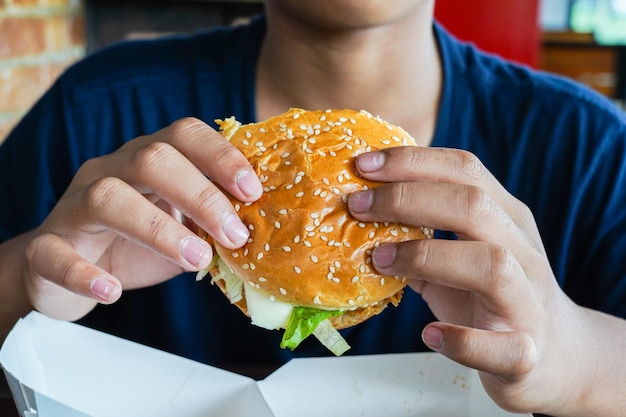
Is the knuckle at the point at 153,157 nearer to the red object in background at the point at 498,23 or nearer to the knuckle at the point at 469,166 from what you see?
the knuckle at the point at 469,166

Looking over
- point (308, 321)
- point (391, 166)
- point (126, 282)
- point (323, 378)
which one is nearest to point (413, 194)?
point (391, 166)

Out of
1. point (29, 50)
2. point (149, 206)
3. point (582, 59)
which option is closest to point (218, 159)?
point (149, 206)

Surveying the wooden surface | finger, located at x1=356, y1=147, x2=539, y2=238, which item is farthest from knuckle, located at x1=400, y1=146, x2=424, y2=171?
the wooden surface

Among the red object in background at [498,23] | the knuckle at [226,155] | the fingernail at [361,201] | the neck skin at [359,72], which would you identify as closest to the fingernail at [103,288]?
the knuckle at [226,155]

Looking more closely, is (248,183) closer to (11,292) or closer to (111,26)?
(11,292)

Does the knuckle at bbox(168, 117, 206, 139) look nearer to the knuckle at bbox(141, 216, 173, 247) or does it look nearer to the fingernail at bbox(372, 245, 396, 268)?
the knuckle at bbox(141, 216, 173, 247)

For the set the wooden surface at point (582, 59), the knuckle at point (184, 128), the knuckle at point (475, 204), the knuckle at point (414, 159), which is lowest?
the wooden surface at point (582, 59)

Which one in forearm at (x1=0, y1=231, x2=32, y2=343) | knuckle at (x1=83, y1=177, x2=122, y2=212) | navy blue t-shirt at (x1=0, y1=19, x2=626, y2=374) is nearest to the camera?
knuckle at (x1=83, y1=177, x2=122, y2=212)
